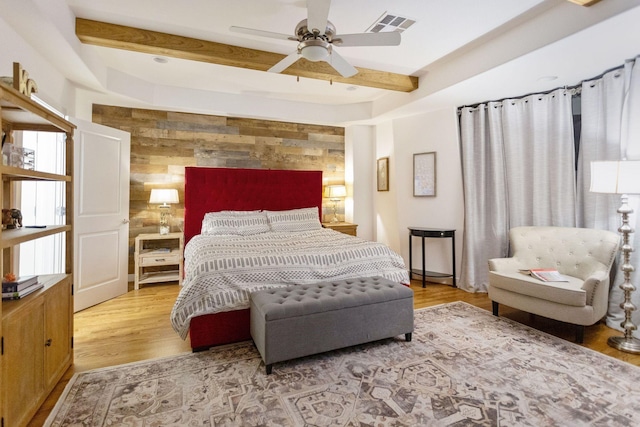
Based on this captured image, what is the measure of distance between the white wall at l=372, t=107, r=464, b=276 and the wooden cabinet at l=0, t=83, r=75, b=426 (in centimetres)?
412

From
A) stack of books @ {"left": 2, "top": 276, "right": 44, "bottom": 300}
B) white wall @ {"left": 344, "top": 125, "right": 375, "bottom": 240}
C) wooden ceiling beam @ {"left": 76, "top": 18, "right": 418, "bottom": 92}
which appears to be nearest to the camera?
stack of books @ {"left": 2, "top": 276, "right": 44, "bottom": 300}

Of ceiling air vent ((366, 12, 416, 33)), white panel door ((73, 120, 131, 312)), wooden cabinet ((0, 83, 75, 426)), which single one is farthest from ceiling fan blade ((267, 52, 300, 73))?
white panel door ((73, 120, 131, 312))

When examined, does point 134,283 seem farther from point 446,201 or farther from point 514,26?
point 514,26

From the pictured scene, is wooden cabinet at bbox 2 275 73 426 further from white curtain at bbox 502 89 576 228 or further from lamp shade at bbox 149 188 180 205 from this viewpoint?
white curtain at bbox 502 89 576 228

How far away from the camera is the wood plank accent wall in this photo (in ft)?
14.6

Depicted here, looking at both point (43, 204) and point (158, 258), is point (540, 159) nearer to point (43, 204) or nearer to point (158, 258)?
point (158, 258)

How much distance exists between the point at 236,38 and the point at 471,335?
3494 mm

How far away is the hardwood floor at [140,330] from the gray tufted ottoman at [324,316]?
2.82ft

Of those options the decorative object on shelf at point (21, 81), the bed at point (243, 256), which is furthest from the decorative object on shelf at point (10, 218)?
the bed at point (243, 256)

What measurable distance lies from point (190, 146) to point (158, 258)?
1.69 metres

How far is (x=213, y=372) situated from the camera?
2.21 metres

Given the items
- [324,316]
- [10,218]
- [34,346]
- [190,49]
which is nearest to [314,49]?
[190,49]

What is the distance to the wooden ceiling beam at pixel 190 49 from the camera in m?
2.76

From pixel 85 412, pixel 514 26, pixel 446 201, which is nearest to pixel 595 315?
pixel 446 201
